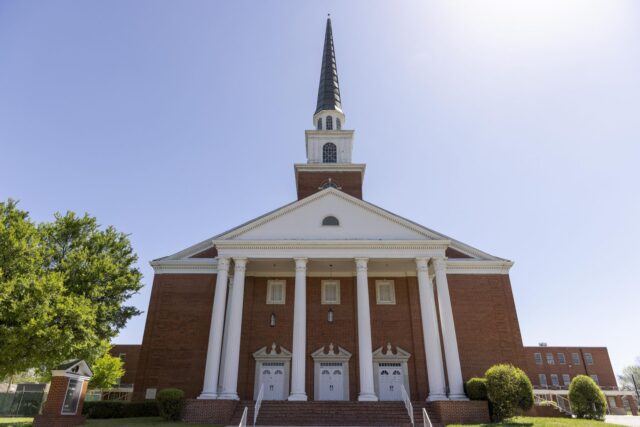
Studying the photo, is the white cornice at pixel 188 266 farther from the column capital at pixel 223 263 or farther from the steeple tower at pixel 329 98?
the steeple tower at pixel 329 98

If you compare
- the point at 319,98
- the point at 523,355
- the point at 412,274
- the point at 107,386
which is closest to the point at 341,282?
the point at 412,274

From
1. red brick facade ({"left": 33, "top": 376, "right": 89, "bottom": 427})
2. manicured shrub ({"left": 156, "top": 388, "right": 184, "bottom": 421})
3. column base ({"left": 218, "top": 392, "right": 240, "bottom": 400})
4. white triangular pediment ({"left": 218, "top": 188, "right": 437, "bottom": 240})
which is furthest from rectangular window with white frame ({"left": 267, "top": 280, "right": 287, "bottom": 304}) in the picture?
red brick facade ({"left": 33, "top": 376, "right": 89, "bottom": 427})

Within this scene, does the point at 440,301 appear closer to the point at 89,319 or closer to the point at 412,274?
the point at 412,274

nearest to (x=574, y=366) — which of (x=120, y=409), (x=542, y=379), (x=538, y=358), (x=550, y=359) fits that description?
(x=550, y=359)

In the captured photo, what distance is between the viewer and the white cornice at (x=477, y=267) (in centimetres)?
2584

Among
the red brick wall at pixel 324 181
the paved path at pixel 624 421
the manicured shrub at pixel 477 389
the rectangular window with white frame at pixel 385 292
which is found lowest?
the paved path at pixel 624 421

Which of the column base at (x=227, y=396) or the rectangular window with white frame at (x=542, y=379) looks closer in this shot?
the column base at (x=227, y=396)

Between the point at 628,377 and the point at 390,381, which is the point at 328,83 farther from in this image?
the point at 628,377

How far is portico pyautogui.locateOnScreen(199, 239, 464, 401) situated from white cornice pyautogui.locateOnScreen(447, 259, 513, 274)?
211 cm

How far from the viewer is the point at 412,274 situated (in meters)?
26.1

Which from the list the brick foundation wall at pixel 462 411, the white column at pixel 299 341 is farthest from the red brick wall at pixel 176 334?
the brick foundation wall at pixel 462 411

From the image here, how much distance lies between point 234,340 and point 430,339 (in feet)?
32.1

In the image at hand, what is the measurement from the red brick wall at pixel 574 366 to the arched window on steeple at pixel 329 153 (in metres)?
42.7

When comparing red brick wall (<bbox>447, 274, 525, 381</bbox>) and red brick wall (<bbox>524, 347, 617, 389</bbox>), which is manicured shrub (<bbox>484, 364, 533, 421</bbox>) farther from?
red brick wall (<bbox>524, 347, 617, 389</bbox>)
